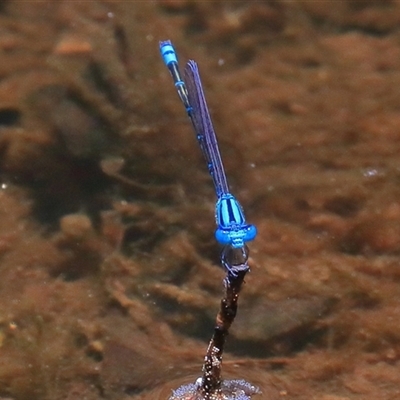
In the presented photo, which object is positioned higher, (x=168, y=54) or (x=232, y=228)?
(x=168, y=54)

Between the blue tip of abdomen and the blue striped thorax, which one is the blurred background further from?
the blue striped thorax

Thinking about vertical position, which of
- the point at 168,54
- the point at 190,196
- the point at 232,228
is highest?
the point at 168,54

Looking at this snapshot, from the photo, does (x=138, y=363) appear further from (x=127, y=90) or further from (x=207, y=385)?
(x=127, y=90)

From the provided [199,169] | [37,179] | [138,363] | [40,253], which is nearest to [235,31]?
[199,169]

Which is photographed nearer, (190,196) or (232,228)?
(232,228)

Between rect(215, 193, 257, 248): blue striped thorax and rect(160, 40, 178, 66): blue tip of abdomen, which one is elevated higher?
rect(160, 40, 178, 66): blue tip of abdomen

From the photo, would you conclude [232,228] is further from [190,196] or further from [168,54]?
[168,54]

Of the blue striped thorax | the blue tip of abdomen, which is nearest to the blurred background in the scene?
the blue tip of abdomen

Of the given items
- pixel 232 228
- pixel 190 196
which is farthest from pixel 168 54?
pixel 232 228
